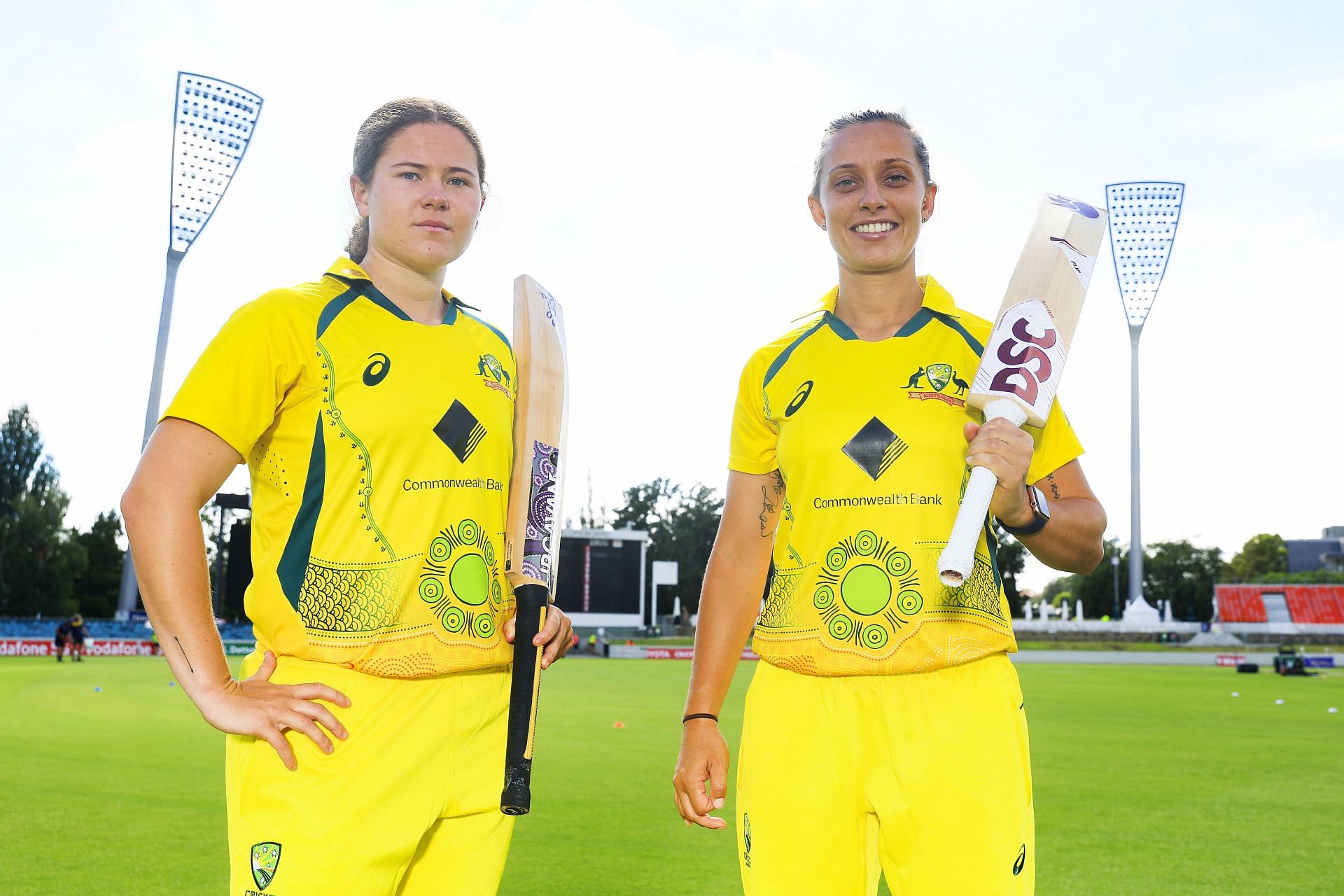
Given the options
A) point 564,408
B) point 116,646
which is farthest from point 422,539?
point 116,646

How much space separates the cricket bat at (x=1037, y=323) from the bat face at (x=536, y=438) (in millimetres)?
860

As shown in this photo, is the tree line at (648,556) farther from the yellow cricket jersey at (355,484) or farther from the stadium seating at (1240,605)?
the yellow cricket jersey at (355,484)

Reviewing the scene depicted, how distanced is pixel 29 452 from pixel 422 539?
67115 mm

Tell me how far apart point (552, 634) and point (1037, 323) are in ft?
3.90

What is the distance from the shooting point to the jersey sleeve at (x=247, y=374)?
2139 millimetres

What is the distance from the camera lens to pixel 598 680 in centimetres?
2188

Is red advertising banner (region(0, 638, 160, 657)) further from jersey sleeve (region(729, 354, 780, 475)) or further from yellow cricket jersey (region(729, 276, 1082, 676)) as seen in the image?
yellow cricket jersey (region(729, 276, 1082, 676))

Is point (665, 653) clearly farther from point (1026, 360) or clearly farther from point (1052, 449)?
point (1026, 360)

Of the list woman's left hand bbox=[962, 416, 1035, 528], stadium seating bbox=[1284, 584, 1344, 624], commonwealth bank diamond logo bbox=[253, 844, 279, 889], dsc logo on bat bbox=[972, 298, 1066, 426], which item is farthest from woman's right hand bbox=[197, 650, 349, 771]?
stadium seating bbox=[1284, 584, 1344, 624]

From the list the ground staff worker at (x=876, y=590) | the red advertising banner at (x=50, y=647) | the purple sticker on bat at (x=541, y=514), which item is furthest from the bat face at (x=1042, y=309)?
the red advertising banner at (x=50, y=647)

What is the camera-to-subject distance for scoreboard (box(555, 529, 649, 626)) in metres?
37.7

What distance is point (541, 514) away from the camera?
2438mm

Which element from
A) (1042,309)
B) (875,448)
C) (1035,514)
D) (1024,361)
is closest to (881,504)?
(875,448)

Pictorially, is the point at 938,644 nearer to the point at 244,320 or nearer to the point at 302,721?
the point at 302,721
